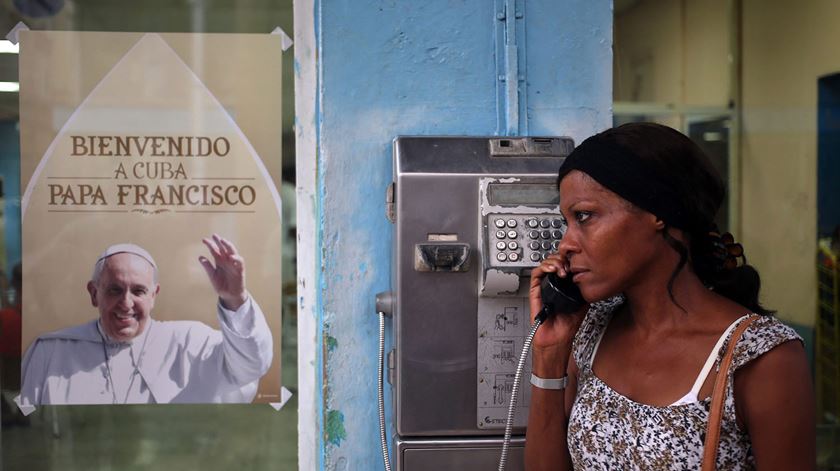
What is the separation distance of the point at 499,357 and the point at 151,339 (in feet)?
3.45

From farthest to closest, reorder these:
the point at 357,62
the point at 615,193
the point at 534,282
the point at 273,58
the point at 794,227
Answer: the point at 794,227, the point at 273,58, the point at 357,62, the point at 534,282, the point at 615,193

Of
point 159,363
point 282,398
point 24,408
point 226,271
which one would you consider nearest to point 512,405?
point 282,398

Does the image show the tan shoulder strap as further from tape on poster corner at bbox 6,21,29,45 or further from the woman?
tape on poster corner at bbox 6,21,29,45

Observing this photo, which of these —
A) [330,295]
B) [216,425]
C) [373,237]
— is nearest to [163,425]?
[216,425]

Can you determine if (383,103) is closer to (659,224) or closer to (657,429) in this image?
(659,224)

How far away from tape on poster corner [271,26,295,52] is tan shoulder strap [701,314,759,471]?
1600 mm

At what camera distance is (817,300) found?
13.6 ft

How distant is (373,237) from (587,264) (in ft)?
2.92

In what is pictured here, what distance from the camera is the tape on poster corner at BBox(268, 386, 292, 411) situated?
8.84 feet

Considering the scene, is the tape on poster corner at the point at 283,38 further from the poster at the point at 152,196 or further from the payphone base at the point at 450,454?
the payphone base at the point at 450,454

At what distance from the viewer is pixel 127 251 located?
263 centimetres

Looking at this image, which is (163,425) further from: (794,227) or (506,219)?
(794,227)

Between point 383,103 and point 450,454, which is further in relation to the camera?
point 383,103

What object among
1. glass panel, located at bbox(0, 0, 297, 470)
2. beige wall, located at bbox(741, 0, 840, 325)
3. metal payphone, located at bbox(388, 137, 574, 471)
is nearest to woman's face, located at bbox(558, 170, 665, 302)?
metal payphone, located at bbox(388, 137, 574, 471)
